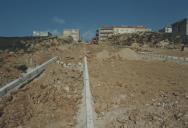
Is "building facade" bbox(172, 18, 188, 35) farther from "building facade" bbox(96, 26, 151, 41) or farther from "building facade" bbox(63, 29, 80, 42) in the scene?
"building facade" bbox(63, 29, 80, 42)

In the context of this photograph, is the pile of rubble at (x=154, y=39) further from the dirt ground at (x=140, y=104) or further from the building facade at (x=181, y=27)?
the dirt ground at (x=140, y=104)

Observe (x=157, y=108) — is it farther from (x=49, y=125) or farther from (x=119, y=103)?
(x=49, y=125)

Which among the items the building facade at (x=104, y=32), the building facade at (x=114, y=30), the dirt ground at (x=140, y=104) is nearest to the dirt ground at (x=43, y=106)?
the dirt ground at (x=140, y=104)

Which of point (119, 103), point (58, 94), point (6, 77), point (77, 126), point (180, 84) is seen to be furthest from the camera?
point (6, 77)

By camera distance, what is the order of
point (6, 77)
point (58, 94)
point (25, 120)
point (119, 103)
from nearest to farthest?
1. point (25, 120)
2. point (119, 103)
3. point (58, 94)
4. point (6, 77)

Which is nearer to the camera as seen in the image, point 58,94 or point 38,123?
point 38,123

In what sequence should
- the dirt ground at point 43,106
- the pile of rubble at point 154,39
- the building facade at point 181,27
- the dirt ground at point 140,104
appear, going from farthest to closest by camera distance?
the building facade at point 181,27 → the pile of rubble at point 154,39 → the dirt ground at point 43,106 → the dirt ground at point 140,104

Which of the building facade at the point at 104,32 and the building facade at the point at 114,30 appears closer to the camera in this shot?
the building facade at the point at 104,32

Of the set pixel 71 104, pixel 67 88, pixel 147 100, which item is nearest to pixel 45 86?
pixel 67 88

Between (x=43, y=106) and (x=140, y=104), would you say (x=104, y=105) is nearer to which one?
(x=140, y=104)

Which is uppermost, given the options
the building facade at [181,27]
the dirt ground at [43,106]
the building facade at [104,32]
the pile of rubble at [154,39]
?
the building facade at [104,32]

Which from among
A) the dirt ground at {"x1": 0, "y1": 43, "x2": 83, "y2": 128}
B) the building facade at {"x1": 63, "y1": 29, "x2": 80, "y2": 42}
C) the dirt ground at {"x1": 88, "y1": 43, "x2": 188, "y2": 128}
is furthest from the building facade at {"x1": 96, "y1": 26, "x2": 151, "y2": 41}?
the dirt ground at {"x1": 0, "y1": 43, "x2": 83, "y2": 128}

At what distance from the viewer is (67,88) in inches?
469

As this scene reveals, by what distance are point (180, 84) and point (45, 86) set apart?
21.7ft
